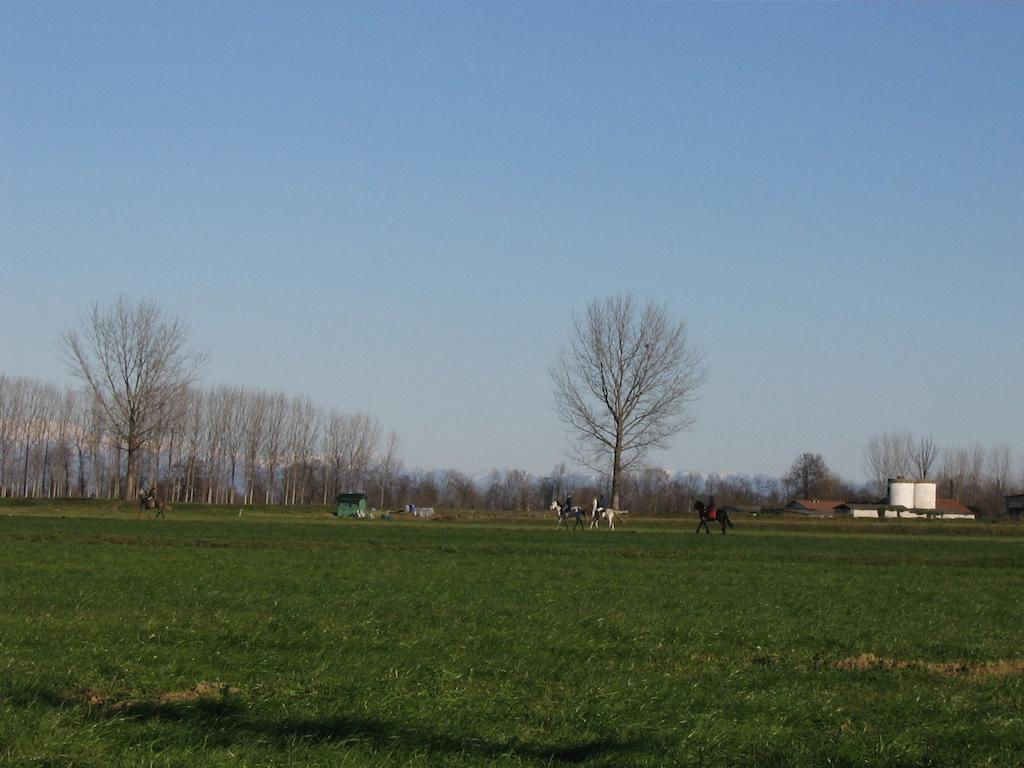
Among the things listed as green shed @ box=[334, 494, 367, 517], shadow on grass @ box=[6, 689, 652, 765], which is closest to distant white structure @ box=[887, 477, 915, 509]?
green shed @ box=[334, 494, 367, 517]

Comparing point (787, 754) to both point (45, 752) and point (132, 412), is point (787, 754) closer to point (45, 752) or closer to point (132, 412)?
point (45, 752)

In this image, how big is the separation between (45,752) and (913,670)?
9.30 m

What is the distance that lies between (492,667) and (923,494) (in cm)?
Answer: 12246

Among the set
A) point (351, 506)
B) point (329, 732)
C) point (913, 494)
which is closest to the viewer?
point (329, 732)

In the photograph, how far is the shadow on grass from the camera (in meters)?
8.44

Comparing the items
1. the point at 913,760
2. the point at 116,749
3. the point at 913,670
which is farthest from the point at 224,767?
the point at 913,670

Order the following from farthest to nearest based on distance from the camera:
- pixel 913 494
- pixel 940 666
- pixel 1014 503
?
pixel 1014 503
pixel 913 494
pixel 940 666

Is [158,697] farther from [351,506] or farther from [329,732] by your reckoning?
[351,506]

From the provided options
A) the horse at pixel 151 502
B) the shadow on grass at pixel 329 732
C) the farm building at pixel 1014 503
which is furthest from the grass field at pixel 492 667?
the farm building at pixel 1014 503

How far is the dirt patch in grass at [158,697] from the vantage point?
9.53 m

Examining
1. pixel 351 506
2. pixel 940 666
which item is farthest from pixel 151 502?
pixel 940 666

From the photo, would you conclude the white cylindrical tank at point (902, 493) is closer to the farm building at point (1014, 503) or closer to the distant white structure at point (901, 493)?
the distant white structure at point (901, 493)

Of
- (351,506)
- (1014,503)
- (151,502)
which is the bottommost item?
(351,506)

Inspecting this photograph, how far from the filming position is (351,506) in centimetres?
8819
